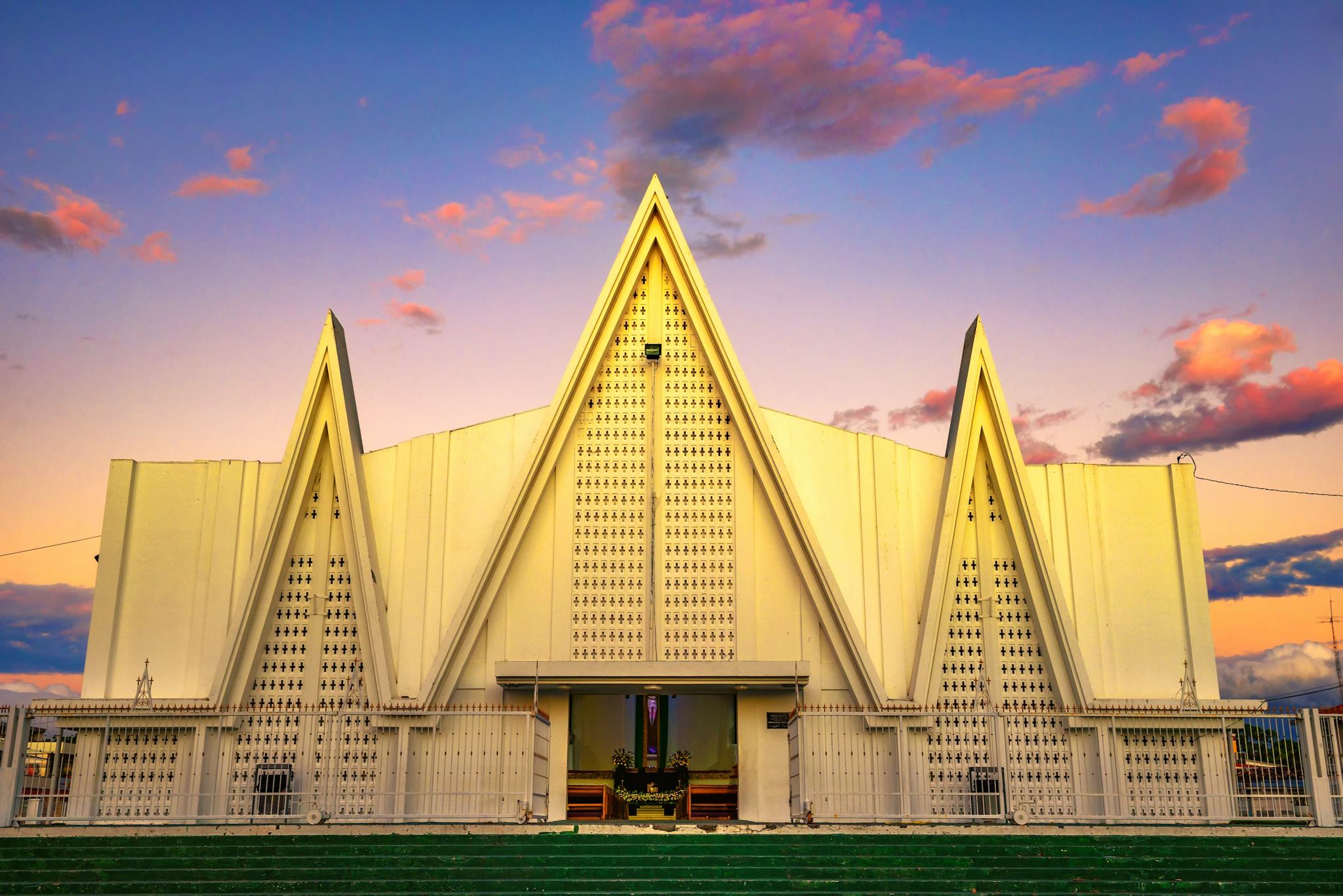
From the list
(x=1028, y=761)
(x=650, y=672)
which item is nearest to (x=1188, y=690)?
(x=1028, y=761)

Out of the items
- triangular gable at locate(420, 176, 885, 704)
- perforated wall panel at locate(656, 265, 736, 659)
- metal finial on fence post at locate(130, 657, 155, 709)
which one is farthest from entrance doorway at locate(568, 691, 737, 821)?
metal finial on fence post at locate(130, 657, 155, 709)

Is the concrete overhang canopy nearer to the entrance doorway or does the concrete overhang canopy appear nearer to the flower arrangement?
the entrance doorway

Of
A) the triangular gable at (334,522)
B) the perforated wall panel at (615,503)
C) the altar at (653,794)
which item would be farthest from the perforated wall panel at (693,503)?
the triangular gable at (334,522)

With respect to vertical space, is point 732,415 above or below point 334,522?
above

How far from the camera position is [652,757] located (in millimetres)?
29359

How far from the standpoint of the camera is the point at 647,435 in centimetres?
2308

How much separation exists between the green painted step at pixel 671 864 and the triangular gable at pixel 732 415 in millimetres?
5903

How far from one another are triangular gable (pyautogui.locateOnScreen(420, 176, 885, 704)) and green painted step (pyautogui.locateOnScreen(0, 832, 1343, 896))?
19.4 feet

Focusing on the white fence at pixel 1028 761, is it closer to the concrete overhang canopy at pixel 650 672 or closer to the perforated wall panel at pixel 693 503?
the concrete overhang canopy at pixel 650 672

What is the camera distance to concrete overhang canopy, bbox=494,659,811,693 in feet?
68.6

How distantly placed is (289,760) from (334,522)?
4.25 meters

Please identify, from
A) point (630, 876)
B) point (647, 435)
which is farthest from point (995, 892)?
point (647, 435)

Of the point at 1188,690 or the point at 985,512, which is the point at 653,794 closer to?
the point at 985,512

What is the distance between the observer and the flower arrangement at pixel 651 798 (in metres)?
25.2
